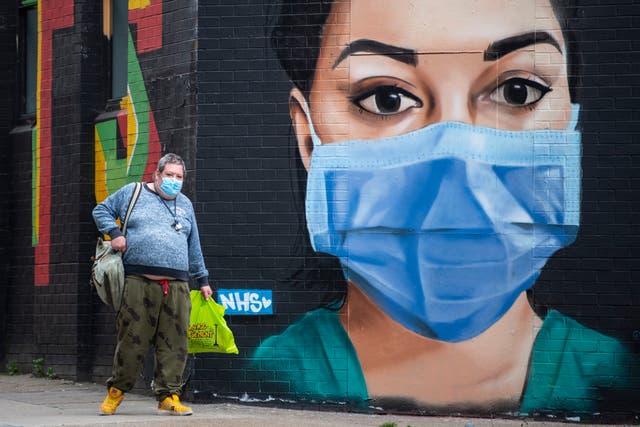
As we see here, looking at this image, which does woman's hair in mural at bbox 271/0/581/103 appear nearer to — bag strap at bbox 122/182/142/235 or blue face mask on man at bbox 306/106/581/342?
blue face mask on man at bbox 306/106/581/342

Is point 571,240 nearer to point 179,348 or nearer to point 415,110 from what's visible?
point 415,110

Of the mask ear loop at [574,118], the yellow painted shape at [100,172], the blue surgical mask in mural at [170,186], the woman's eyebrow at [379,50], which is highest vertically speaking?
the woman's eyebrow at [379,50]

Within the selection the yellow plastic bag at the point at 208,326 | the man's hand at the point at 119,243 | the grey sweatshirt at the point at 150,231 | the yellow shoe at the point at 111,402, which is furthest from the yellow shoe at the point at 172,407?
the man's hand at the point at 119,243

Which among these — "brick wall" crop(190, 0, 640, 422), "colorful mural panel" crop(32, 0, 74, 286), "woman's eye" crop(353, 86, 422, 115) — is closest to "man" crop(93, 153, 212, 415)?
"brick wall" crop(190, 0, 640, 422)

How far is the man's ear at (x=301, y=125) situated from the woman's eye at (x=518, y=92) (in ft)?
5.33

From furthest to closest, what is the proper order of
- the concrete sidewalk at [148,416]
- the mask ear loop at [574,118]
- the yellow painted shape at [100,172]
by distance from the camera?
the yellow painted shape at [100,172] < the mask ear loop at [574,118] < the concrete sidewalk at [148,416]

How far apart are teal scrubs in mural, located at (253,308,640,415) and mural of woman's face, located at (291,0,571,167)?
5.59 feet

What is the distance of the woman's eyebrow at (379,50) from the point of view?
9.82m

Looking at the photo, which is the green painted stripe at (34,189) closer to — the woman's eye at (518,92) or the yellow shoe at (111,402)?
the yellow shoe at (111,402)

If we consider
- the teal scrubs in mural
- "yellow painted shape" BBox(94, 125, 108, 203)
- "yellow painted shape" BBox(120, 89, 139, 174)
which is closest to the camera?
the teal scrubs in mural

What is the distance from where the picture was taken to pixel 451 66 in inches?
384

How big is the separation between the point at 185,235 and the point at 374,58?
→ 2545 millimetres

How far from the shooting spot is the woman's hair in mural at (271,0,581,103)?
392 inches

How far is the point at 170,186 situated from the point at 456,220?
263 centimetres
